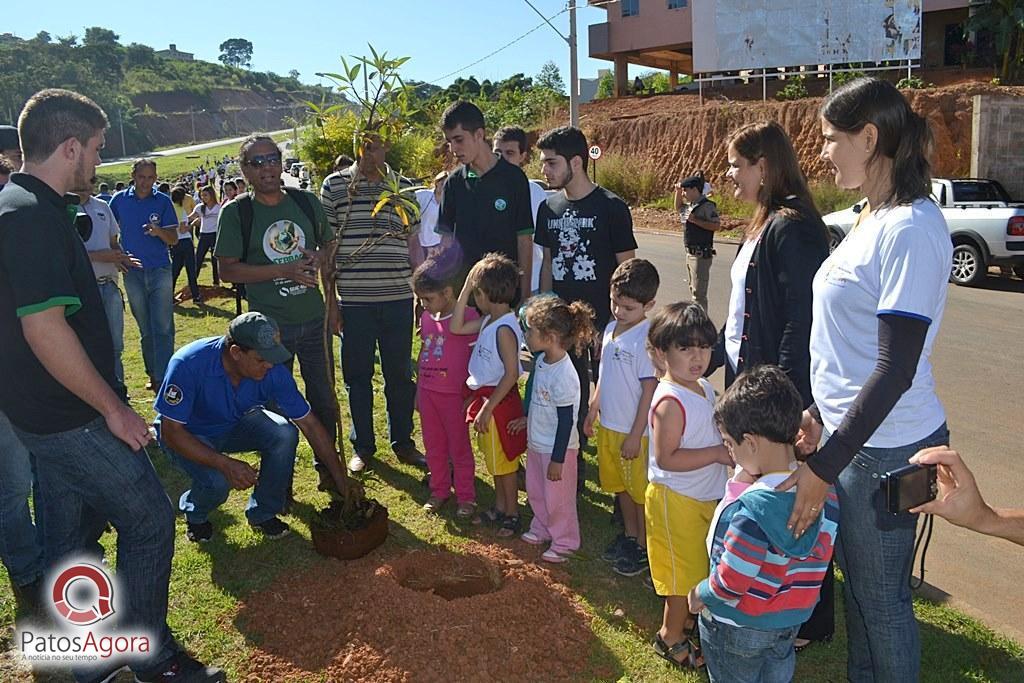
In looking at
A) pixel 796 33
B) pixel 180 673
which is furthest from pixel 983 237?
pixel 796 33

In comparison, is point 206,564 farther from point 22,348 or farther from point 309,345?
point 22,348

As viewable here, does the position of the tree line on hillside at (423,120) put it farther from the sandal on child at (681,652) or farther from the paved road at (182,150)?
the paved road at (182,150)

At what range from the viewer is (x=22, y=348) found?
2844 mm

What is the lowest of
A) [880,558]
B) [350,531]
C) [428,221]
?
[350,531]

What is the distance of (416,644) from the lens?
320 centimetres

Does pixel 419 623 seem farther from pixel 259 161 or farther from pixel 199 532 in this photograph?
pixel 259 161

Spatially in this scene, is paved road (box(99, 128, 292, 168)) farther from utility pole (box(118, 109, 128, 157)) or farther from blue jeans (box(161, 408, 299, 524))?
blue jeans (box(161, 408, 299, 524))

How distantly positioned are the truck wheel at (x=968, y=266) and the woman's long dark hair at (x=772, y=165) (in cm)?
1100

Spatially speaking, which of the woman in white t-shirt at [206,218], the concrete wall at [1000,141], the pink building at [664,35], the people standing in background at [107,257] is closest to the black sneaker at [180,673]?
the people standing in background at [107,257]

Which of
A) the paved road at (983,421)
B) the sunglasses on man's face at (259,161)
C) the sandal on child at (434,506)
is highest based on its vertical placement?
the sunglasses on man's face at (259,161)

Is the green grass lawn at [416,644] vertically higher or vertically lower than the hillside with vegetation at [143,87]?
lower

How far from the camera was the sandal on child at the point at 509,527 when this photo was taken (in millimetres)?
4328

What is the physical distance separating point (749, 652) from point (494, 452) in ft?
6.89

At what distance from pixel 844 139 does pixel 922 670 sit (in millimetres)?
2144
